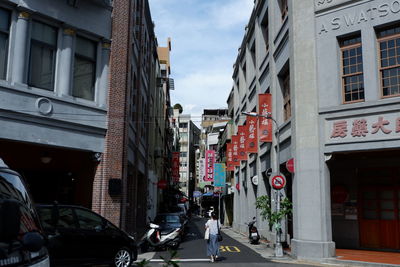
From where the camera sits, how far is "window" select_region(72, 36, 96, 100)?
15883 mm

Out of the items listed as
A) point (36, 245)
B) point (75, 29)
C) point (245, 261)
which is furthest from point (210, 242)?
point (36, 245)

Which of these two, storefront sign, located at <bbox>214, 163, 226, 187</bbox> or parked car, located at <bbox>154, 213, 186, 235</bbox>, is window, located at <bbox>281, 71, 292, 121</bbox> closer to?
parked car, located at <bbox>154, 213, 186, 235</bbox>

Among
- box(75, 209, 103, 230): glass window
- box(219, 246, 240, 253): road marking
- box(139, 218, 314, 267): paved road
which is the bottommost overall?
box(219, 246, 240, 253): road marking

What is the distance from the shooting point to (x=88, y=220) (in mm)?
11344

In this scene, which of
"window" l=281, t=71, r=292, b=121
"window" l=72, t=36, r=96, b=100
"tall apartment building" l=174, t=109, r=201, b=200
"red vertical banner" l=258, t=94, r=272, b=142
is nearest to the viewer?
"window" l=72, t=36, r=96, b=100

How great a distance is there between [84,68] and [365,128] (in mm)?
10875

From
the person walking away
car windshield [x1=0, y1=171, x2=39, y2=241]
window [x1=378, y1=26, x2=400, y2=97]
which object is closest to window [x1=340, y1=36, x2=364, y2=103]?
window [x1=378, y1=26, x2=400, y2=97]

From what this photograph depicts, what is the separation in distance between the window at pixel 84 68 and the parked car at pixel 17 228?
1148 cm

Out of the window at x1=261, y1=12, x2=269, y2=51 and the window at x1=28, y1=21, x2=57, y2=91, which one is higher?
the window at x1=261, y1=12, x2=269, y2=51

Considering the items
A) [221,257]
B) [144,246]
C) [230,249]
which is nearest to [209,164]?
[230,249]

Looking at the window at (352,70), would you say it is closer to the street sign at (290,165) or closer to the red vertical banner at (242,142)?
the street sign at (290,165)

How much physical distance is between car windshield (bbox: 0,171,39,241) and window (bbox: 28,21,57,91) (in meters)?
10.4

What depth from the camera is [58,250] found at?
1013 centimetres

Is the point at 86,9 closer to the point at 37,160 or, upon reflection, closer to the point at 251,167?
the point at 37,160
